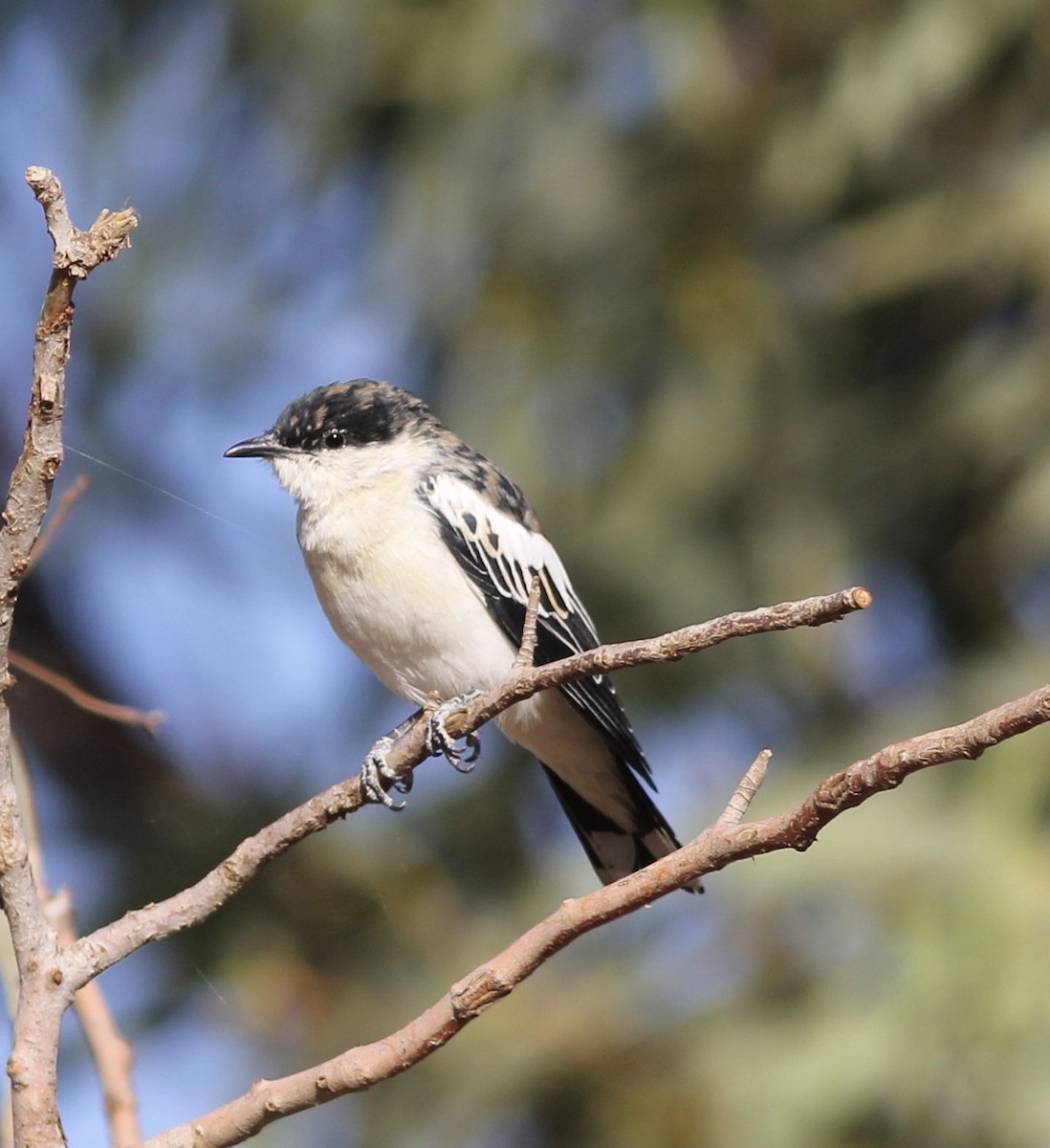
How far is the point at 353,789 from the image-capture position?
247 centimetres

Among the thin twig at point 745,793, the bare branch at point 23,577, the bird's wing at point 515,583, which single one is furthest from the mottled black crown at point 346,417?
the thin twig at point 745,793

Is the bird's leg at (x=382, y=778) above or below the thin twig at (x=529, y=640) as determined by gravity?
above

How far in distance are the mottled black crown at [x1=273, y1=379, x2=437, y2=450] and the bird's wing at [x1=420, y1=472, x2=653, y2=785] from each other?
0.95 ft

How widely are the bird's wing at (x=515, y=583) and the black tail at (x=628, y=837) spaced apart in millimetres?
93

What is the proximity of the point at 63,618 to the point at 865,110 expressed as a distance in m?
4.02

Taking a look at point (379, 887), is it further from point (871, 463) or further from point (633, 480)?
point (871, 463)

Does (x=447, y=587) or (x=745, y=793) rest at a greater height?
(x=447, y=587)

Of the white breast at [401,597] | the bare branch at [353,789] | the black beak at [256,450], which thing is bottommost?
the bare branch at [353,789]

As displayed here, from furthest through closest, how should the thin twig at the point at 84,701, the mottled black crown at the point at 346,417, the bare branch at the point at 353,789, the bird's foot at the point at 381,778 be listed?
1. the mottled black crown at the point at 346,417
2. the bird's foot at the point at 381,778
3. the thin twig at the point at 84,701
4. the bare branch at the point at 353,789

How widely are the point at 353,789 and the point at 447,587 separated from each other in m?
1.43

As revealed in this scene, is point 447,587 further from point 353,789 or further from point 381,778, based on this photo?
point 353,789

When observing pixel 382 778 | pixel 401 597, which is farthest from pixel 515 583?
pixel 382 778

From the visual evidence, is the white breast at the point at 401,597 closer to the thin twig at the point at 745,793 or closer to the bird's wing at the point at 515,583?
the bird's wing at the point at 515,583

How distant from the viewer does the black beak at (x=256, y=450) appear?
4.20m
